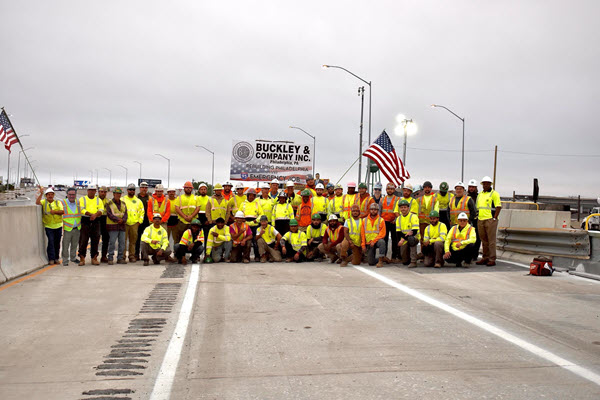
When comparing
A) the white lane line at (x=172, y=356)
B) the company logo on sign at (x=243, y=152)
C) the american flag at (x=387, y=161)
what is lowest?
the white lane line at (x=172, y=356)

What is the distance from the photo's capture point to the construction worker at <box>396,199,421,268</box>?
13.5m

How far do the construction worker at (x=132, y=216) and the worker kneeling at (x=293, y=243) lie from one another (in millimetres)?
3604

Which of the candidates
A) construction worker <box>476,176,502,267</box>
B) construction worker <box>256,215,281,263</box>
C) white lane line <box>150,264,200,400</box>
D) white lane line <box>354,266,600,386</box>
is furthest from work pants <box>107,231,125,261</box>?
construction worker <box>476,176,502,267</box>

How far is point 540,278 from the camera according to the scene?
11.5 meters

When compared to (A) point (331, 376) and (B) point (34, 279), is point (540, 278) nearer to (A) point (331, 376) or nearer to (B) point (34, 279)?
(A) point (331, 376)

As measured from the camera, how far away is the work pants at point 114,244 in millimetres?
13820

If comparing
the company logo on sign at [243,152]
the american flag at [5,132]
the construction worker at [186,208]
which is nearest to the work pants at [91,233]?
the construction worker at [186,208]

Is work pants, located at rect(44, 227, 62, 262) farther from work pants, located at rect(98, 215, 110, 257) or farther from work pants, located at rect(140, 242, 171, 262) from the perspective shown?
work pants, located at rect(140, 242, 171, 262)

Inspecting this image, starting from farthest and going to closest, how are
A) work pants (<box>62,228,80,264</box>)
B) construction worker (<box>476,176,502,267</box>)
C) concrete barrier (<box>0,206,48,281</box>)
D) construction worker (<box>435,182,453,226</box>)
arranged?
construction worker (<box>435,182,453,226</box>) < construction worker (<box>476,176,502,267</box>) < work pants (<box>62,228,80,264</box>) < concrete barrier (<box>0,206,48,281</box>)

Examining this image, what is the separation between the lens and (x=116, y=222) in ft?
45.4

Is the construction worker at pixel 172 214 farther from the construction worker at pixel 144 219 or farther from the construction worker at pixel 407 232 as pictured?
the construction worker at pixel 407 232

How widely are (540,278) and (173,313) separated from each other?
24.6 ft

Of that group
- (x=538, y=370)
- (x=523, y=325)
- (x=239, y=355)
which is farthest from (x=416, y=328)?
(x=239, y=355)

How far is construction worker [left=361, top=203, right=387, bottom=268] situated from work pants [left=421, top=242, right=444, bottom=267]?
954 millimetres
